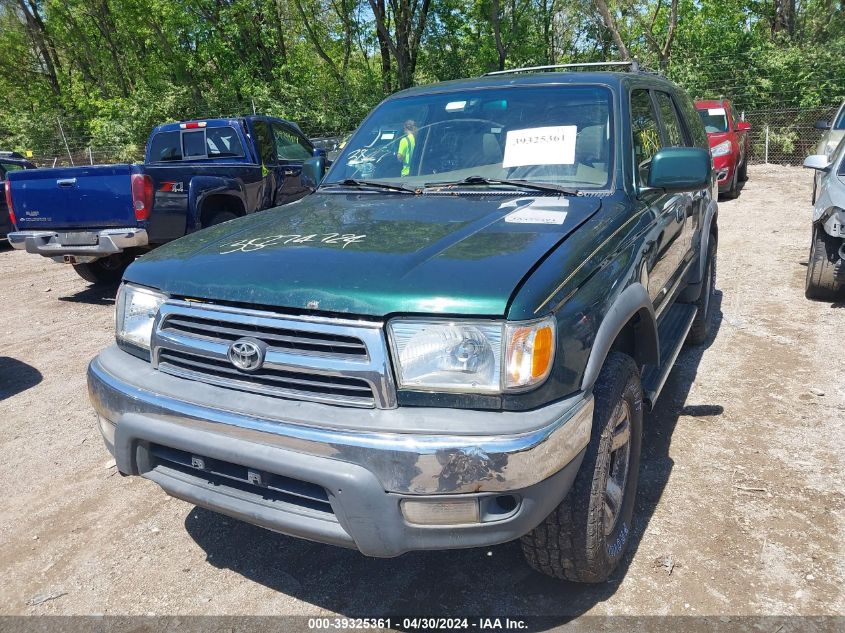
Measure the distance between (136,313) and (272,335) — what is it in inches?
29.6

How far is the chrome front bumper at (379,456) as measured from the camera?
1957 mm

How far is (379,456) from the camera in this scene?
6.50 ft

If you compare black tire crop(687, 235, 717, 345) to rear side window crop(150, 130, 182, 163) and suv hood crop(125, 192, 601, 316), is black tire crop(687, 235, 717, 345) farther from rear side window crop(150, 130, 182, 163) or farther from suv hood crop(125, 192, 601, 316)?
rear side window crop(150, 130, 182, 163)

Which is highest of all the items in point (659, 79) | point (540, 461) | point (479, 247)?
point (659, 79)

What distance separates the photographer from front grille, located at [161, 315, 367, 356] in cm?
210

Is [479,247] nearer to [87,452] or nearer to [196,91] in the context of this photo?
[87,452]

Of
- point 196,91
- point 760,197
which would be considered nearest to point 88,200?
point 760,197

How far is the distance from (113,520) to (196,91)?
21940mm

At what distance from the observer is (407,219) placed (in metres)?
2.77

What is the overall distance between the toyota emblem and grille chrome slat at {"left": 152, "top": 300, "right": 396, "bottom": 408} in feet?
0.07

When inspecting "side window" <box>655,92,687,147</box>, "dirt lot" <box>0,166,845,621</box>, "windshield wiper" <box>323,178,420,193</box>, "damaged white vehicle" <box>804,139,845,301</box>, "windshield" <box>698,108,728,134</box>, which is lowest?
"dirt lot" <box>0,166,845,621</box>

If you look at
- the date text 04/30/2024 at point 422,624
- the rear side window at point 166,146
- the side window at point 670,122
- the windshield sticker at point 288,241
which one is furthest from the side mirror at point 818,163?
the rear side window at point 166,146

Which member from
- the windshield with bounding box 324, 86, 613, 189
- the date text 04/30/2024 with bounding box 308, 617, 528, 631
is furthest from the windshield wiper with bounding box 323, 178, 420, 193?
the date text 04/30/2024 with bounding box 308, 617, 528, 631

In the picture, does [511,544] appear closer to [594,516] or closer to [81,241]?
[594,516]
